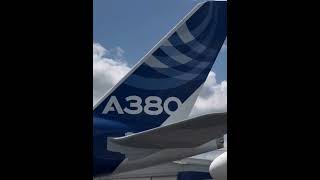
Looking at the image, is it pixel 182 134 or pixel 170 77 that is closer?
pixel 182 134

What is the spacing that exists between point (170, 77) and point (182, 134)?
320cm

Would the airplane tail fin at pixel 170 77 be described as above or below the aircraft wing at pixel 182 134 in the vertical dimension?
above

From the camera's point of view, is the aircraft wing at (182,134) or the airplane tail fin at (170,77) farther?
the airplane tail fin at (170,77)

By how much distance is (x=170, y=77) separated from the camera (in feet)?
32.1

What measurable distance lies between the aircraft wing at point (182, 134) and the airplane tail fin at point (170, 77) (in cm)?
118

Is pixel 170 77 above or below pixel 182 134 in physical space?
above

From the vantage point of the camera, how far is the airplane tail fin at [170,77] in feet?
30.9

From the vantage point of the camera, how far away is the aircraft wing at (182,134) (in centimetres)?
574

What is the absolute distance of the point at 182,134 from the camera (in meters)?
6.71
